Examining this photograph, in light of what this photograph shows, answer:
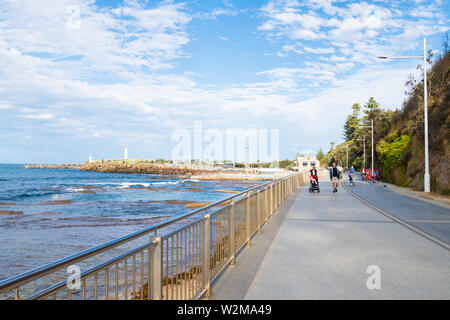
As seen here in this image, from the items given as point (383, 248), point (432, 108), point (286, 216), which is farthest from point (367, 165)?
point (383, 248)

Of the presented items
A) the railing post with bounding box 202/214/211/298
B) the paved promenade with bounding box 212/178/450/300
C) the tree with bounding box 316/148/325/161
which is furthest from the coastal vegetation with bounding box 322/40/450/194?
the tree with bounding box 316/148/325/161

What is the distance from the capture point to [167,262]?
3.85 m

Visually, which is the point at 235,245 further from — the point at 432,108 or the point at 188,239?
the point at 432,108

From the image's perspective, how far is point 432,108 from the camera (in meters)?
28.8

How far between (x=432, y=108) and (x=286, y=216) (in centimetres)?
2219

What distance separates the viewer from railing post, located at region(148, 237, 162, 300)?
340 centimetres

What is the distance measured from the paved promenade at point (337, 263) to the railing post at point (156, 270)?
1.51 meters

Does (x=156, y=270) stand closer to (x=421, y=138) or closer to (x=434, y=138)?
(x=434, y=138)

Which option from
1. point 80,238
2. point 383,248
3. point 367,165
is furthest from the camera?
point 367,165

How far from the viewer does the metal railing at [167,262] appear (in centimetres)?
233

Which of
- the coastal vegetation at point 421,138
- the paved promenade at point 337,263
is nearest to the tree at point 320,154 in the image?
the coastal vegetation at point 421,138

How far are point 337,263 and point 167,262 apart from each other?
12.0 feet

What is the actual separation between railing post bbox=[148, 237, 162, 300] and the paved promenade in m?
1.51

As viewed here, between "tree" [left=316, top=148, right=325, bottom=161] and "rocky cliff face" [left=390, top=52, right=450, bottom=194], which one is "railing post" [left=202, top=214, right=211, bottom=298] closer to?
"rocky cliff face" [left=390, top=52, right=450, bottom=194]
